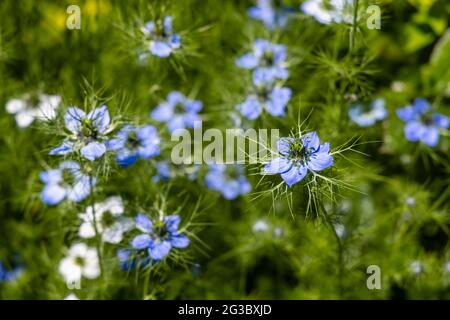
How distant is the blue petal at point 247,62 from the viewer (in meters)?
2.38

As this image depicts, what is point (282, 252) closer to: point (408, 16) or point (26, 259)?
point (26, 259)

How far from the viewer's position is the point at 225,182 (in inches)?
95.0

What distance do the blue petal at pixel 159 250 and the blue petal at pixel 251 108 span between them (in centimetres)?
66

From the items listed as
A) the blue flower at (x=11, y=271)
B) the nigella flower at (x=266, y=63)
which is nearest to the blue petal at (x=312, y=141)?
the nigella flower at (x=266, y=63)

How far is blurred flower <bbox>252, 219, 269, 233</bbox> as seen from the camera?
2.39m

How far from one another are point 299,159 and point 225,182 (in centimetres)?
90

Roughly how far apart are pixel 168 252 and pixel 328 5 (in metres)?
1.11

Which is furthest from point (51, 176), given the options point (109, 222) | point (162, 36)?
point (162, 36)

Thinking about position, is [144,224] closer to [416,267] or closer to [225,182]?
[225,182]

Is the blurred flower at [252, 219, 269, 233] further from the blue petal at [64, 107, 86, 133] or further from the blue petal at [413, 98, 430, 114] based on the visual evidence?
the blue petal at [64, 107, 86, 133]

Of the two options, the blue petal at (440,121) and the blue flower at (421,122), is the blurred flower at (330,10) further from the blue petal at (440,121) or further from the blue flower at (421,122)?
the blue petal at (440,121)

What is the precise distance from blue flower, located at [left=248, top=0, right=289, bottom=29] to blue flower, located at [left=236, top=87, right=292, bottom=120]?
0.60m
